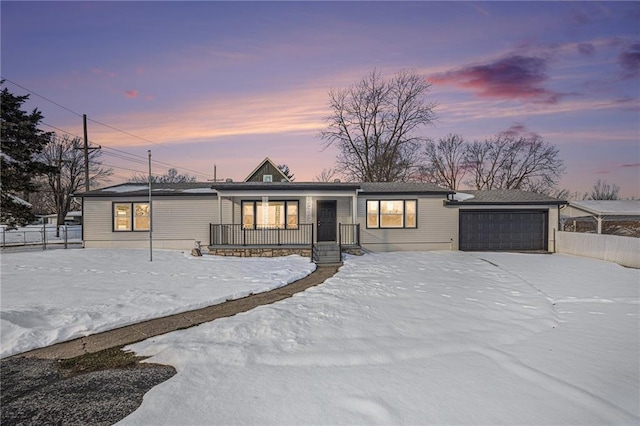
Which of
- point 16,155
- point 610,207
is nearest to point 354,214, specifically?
point 610,207

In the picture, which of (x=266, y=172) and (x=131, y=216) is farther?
(x=266, y=172)

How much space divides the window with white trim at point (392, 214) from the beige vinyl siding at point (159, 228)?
8.09 meters

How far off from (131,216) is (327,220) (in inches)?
390

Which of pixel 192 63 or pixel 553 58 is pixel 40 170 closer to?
pixel 192 63

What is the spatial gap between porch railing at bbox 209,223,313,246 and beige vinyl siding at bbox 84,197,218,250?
3.25 ft

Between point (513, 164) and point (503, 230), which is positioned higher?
point (513, 164)

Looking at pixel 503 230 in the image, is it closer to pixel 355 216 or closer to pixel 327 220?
pixel 355 216

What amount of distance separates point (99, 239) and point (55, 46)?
8.89 metres

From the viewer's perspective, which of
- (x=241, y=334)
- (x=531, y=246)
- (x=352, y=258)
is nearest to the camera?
(x=241, y=334)

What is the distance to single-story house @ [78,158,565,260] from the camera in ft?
52.3

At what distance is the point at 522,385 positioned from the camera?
380cm

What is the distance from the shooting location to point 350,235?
16.1 m

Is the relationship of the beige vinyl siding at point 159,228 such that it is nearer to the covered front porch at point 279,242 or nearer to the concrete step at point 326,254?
the covered front porch at point 279,242

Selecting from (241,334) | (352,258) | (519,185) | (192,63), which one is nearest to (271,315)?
(241,334)
